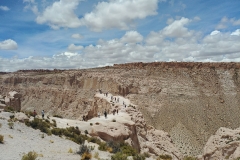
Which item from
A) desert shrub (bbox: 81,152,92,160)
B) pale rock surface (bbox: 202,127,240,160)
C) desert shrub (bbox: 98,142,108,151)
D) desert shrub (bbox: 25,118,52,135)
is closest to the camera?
desert shrub (bbox: 81,152,92,160)

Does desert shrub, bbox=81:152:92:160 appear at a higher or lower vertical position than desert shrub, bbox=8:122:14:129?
lower

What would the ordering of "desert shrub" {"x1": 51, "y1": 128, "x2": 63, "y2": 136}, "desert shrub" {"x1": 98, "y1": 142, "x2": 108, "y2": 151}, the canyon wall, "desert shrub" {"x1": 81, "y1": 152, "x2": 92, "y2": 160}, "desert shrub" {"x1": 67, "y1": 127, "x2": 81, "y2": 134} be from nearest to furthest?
"desert shrub" {"x1": 81, "y1": 152, "x2": 92, "y2": 160}
"desert shrub" {"x1": 98, "y1": 142, "x2": 108, "y2": 151}
"desert shrub" {"x1": 51, "y1": 128, "x2": 63, "y2": 136}
"desert shrub" {"x1": 67, "y1": 127, "x2": 81, "y2": 134}
the canyon wall

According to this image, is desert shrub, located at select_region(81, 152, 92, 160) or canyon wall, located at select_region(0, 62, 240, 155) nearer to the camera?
desert shrub, located at select_region(81, 152, 92, 160)

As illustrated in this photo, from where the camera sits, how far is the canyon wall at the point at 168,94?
4934 cm

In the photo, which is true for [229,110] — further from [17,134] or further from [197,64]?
[17,134]

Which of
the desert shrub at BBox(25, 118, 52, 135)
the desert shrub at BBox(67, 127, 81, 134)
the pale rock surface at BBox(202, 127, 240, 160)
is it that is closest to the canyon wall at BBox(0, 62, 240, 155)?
the desert shrub at BBox(67, 127, 81, 134)

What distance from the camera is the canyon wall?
49.3m

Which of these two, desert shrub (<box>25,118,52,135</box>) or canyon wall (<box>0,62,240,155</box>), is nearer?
desert shrub (<box>25,118,52,135</box>)

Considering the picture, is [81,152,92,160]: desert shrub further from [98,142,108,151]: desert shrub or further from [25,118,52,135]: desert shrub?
[25,118,52,135]: desert shrub

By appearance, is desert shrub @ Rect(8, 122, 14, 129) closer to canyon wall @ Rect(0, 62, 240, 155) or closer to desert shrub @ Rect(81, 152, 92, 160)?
desert shrub @ Rect(81, 152, 92, 160)

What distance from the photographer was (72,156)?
1317cm

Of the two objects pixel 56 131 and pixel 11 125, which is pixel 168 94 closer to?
pixel 56 131

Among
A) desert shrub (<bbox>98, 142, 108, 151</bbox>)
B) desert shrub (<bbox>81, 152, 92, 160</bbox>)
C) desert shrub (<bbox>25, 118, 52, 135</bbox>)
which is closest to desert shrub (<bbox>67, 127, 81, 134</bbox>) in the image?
desert shrub (<bbox>25, 118, 52, 135</bbox>)

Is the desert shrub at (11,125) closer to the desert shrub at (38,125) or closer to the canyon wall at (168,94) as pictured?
the desert shrub at (38,125)
